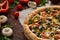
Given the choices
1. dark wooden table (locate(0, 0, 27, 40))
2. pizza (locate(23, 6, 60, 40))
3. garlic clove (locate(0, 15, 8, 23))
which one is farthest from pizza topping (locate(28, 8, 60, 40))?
garlic clove (locate(0, 15, 8, 23))

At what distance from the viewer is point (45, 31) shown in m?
1.63

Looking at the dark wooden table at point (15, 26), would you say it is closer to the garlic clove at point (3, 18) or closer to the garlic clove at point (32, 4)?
the garlic clove at point (3, 18)

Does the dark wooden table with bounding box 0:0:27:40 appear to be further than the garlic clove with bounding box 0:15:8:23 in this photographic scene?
No

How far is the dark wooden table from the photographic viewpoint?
1741 mm

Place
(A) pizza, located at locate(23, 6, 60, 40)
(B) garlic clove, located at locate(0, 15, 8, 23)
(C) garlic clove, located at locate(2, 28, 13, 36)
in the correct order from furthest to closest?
(B) garlic clove, located at locate(0, 15, 8, 23) → (C) garlic clove, located at locate(2, 28, 13, 36) → (A) pizza, located at locate(23, 6, 60, 40)

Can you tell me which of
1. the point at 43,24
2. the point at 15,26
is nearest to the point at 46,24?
the point at 43,24

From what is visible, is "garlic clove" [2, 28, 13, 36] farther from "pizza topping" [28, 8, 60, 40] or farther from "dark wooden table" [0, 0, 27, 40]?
"pizza topping" [28, 8, 60, 40]

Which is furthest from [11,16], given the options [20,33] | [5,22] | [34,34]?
[34,34]

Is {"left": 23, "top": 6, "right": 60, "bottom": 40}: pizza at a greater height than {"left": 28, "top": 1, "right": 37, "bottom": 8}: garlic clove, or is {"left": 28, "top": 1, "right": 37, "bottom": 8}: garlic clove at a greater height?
{"left": 28, "top": 1, "right": 37, "bottom": 8}: garlic clove

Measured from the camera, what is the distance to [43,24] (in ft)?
5.55

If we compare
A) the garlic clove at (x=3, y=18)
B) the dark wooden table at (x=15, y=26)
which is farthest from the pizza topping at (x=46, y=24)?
the garlic clove at (x=3, y=18)

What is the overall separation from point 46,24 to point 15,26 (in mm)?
324

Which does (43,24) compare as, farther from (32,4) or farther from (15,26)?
(32,4)

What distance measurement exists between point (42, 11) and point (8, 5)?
0.41m
